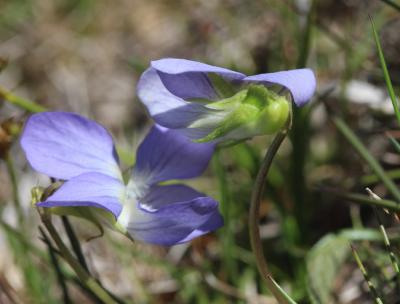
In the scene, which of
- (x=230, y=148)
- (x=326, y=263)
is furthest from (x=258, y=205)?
(x=230, y=148)

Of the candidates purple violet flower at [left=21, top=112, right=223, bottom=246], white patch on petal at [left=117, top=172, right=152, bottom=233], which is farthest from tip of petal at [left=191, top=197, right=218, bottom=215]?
white patch on petal at [left=117, top=172, right=152, bottom=233]

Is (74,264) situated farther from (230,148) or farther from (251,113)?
(230,148)

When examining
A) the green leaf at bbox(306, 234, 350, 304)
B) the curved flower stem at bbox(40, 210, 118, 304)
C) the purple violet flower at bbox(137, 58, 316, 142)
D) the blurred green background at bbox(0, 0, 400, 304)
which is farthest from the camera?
the blurred green background at bbox(0, 0, 400, 304)

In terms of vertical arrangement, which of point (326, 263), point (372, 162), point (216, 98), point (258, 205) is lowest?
point (326, 263)

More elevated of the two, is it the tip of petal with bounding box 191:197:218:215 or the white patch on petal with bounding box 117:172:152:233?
the tip of petal with bounding box 191:197:218:215

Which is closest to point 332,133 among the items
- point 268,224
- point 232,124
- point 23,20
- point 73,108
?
point 268,224

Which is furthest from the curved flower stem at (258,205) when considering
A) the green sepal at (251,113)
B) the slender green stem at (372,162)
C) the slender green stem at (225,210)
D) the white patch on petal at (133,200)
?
the slender green stem at (225,210)

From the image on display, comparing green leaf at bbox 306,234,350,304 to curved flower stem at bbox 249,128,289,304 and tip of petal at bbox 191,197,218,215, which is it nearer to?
curved flower stem at bbox 249,128,289,304
